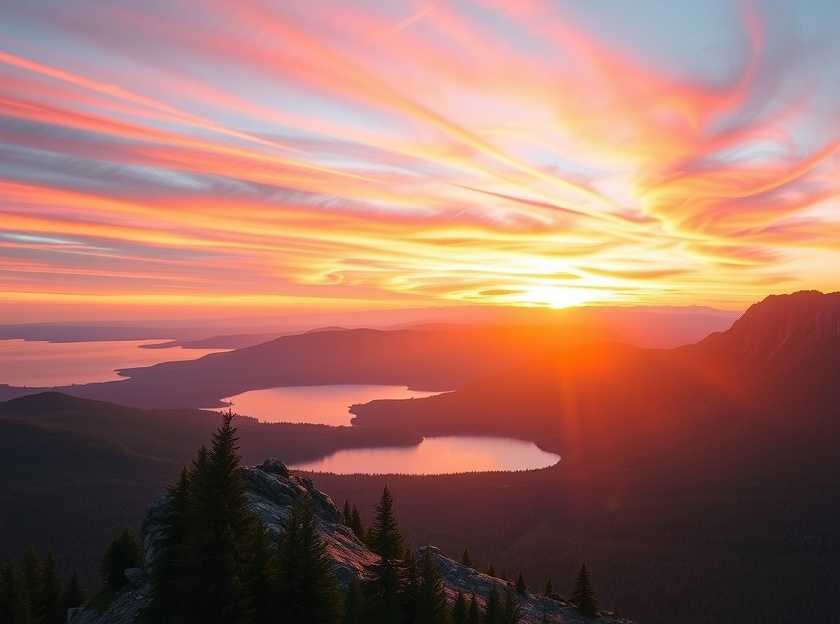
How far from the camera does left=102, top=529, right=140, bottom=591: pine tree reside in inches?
1916

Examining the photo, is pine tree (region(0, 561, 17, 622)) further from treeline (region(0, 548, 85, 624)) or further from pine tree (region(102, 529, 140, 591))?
pine tree (region(102, 529, 140, 591))

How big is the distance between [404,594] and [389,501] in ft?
26.4

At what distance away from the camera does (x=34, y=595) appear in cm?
6012

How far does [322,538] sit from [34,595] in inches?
1215

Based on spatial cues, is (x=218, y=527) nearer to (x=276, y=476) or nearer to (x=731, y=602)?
(x=276, y=476)

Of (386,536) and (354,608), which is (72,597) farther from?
(354,608)

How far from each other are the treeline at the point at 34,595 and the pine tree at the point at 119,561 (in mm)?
7683

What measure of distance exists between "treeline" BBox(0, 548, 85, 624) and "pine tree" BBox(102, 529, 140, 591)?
7683mm

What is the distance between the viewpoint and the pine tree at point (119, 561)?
4866 centimetres

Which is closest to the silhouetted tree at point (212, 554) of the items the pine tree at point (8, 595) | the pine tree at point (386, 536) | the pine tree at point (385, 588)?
the pine tree at point (385, 588)

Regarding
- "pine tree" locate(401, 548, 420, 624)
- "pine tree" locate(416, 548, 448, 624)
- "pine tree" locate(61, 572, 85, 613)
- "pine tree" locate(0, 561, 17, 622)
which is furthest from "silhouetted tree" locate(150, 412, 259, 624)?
"pine tree" locate(61, 572, 85, 613)

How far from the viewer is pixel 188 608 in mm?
30594

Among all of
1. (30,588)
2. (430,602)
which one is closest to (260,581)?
(430,602)

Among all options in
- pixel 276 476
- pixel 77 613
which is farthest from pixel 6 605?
pixel 276 476
